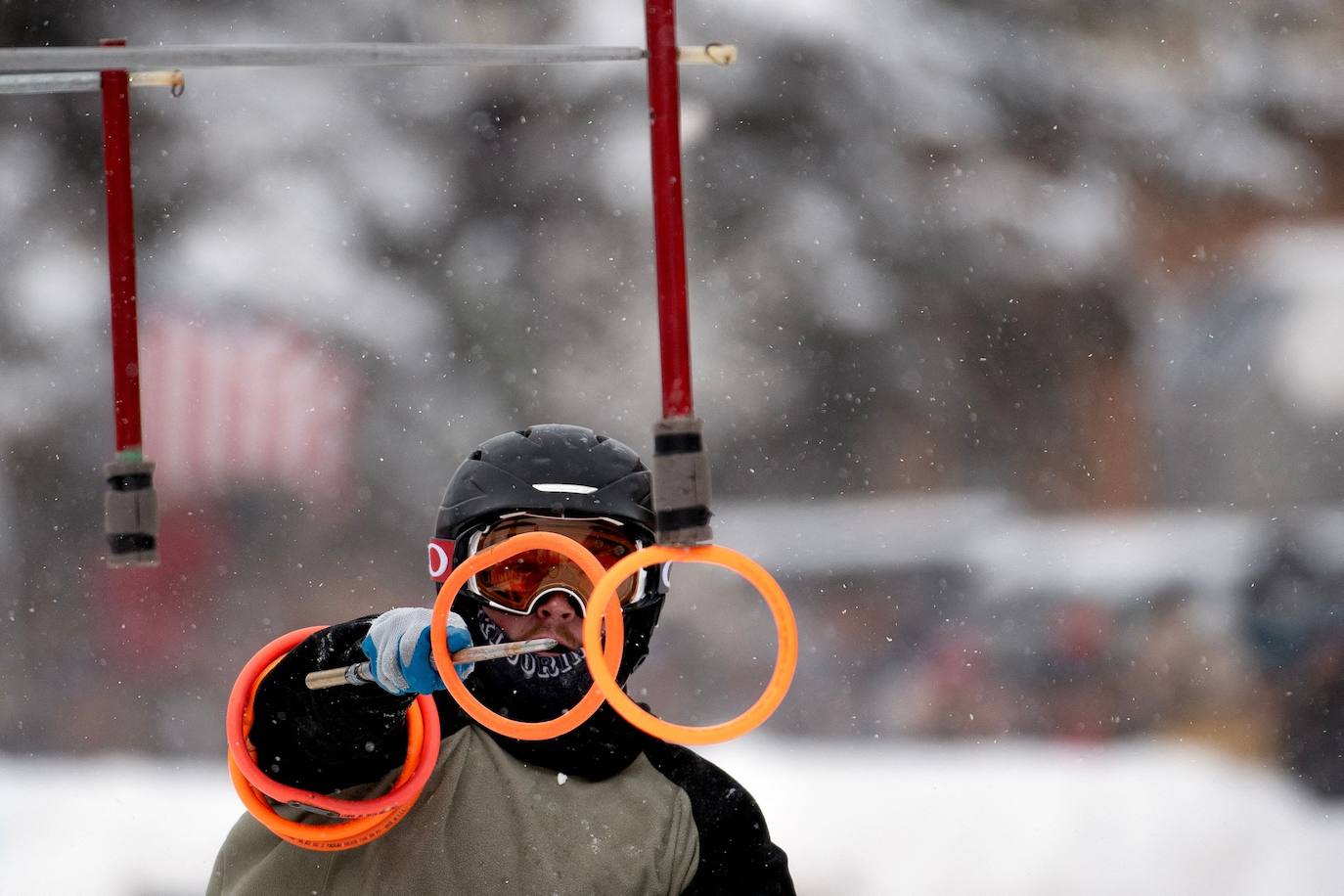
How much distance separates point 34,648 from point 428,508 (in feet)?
9.34

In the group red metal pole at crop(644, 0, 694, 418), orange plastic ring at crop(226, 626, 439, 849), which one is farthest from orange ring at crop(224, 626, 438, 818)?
red metal pole at crop(644, 0, 694, 418)

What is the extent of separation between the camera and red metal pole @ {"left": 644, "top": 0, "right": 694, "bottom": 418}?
1451mm

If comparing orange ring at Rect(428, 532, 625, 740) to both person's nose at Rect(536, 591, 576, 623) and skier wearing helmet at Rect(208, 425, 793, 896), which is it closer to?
skier wearing helmet at Rect(208, 425, 793, 896)

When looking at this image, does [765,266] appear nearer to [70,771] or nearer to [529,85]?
[529,85]

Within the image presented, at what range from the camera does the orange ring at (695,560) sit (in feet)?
4.51

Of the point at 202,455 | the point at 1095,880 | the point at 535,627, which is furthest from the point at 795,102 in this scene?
the point at 535,627

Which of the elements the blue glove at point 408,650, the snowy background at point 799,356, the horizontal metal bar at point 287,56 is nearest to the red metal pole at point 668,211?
the horizontal metal bar at point 287,56

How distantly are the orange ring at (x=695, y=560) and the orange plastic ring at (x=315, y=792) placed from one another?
58cm

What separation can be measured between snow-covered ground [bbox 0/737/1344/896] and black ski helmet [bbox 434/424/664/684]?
182 inches

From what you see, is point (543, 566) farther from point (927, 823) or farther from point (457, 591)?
point (927, 823)

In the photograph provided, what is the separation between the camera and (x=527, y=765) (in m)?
2.12

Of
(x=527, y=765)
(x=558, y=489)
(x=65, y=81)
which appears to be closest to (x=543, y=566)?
(x=558, y=489)

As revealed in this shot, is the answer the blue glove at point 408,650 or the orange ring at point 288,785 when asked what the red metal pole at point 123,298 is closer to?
the orange ring at point 288,785

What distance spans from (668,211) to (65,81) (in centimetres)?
102
